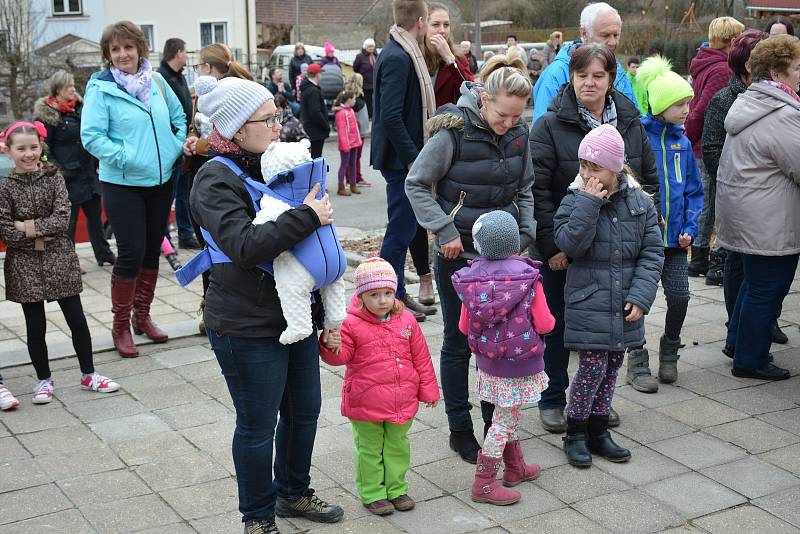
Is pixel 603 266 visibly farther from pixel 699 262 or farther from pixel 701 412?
pixel 699 262

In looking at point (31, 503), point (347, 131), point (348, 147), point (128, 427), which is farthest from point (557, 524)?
point (347, 131)

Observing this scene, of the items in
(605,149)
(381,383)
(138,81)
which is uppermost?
(138,81)

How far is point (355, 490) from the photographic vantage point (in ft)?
15.3

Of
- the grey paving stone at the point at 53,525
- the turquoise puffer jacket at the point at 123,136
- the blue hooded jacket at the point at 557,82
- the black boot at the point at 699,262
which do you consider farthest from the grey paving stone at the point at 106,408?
the black boot at the point at 699,262

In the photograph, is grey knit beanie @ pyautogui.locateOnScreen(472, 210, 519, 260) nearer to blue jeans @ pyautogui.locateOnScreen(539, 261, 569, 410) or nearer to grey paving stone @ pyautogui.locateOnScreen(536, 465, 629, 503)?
blue jeans @ pyautogui.locateOnScreen(539, 261, 569, 410)

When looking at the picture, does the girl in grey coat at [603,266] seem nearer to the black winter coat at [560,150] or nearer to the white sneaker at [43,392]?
the black winter coat at [560,150]

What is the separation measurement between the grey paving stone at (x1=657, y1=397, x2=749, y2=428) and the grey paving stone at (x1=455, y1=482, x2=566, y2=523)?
1269 millimetres

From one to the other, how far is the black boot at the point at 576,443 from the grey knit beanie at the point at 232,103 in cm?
224

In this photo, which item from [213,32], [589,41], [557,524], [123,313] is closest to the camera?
[557,524]

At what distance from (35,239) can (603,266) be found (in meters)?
3.20

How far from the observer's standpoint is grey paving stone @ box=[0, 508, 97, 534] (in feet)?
13.9

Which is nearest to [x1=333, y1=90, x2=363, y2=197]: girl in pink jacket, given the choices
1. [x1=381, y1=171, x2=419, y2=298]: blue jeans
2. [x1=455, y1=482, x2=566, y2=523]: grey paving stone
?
[x1=381, y1=171, x2=419, y2=298]: blue jeans

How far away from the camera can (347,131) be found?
49.0ft

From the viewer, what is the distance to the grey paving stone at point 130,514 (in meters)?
4.28
